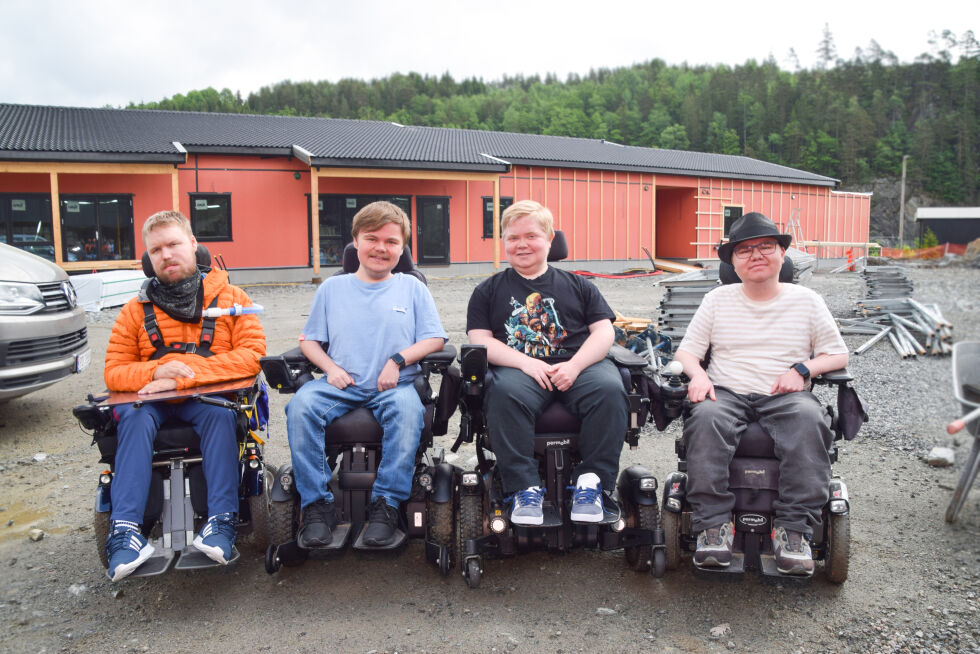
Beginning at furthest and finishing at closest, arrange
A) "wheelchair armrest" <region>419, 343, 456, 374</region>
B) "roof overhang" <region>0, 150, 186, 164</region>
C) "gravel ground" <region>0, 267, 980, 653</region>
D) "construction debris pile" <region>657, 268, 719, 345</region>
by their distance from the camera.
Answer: "roof overhang" <region>0, 150, 186, 164</region> → "construction debris pile" <region>657, 268, 719, 345</region> → "wheelchair armrest" <region>419, 343, 456, 374</region> → "gravel ground" <region>0, 267, 980, 653</region>

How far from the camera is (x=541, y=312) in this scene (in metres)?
3.61

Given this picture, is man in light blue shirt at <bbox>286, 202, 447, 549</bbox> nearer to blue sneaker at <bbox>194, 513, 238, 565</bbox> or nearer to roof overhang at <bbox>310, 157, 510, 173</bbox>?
blue sneaker at <bbox>194, 513, 238, 565</bbox>

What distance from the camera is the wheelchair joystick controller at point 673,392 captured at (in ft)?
10.5

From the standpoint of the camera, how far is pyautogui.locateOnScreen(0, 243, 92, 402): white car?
17.0 feet

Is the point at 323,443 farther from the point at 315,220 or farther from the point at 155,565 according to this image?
the point at 315,220

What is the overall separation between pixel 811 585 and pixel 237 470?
2595 mm

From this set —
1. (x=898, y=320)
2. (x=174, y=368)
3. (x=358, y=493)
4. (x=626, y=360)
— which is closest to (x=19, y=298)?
(x=174, y=368)

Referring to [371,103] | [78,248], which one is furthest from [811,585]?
[371,103]

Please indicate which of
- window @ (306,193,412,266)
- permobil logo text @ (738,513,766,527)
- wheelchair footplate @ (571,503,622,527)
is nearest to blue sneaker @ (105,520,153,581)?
wheelchair footplate @ (571,503,622,527)

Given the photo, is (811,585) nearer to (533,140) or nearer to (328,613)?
(328,613)

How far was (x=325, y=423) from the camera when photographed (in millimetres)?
3211

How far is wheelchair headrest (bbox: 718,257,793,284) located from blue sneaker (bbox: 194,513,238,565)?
8.94 feet

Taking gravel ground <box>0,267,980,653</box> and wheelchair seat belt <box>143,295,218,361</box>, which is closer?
gravel ground <box>0,267,980,653</box>

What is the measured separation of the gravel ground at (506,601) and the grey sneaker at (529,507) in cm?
37
